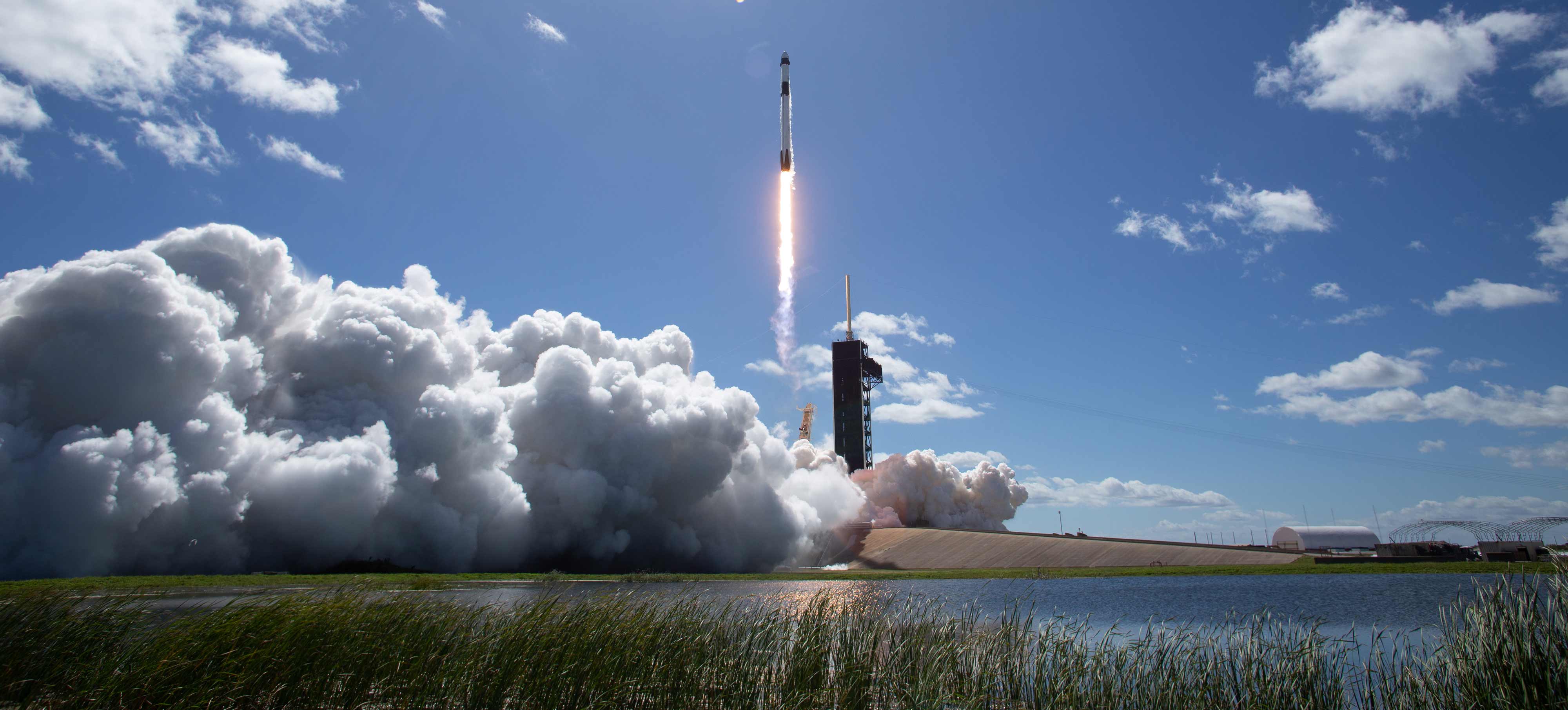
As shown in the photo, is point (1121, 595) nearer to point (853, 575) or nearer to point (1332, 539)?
point (853, 575)

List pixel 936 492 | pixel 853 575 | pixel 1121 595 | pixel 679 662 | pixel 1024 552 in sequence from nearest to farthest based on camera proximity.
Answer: pixel 679 662 < pixel 1121 595 < pixel 853 575 < pixel 1024 552 < pixel 936 492

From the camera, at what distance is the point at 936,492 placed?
4628 inches

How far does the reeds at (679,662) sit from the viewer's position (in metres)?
10.6

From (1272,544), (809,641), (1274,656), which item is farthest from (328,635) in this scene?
(1272,544)

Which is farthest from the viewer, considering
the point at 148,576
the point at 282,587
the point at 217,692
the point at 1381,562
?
the point at 1381,562

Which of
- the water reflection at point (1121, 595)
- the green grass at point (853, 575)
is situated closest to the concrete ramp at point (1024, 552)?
the green grass at point (853, 575)

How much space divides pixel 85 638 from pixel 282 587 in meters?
36.8

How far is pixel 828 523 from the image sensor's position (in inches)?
4023

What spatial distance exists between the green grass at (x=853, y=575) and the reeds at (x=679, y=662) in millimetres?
34810

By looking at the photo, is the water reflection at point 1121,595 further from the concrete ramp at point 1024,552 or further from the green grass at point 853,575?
the concrete ramp at point 1024,552

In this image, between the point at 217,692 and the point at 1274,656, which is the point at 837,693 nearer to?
the point at 1274,656

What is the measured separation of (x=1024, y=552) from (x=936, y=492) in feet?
116

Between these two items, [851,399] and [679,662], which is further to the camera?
[851,399]

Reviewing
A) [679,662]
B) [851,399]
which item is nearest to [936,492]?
[851,399]
